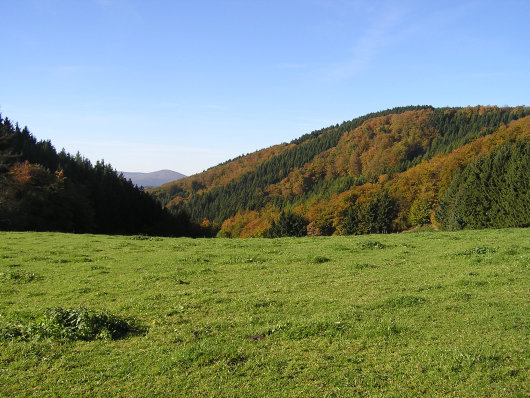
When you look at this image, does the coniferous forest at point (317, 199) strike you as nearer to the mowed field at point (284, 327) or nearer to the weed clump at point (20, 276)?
the weed clump at point (20, 276)

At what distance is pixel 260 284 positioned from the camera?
1489 centimetres

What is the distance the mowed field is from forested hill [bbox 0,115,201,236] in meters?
38.3

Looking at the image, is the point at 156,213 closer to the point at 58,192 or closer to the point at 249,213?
the point at 58,192

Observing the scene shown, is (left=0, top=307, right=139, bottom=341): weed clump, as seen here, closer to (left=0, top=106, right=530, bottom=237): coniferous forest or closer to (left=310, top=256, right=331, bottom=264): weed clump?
(left=310, top=256, right=331, bottom=264): weed clump

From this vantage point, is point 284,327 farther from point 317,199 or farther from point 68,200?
point 317,199

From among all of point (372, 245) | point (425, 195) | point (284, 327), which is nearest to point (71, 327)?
point (284, 327)

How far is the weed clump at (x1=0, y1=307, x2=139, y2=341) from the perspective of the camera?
9031 mm

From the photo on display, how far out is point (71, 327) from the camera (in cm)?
930

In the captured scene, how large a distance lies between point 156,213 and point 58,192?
47.4 meters

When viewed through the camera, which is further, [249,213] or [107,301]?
[249,213]

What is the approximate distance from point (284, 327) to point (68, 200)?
206ft

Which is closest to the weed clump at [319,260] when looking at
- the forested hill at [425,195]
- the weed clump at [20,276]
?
the weed clump at [20,276]

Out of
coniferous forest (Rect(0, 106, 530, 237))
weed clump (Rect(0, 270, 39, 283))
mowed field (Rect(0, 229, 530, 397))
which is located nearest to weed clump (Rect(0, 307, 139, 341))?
mowed field (Rect(0, 229, 530, 397))

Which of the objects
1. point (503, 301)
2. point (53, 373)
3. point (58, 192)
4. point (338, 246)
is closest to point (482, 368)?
point (503, 301)
